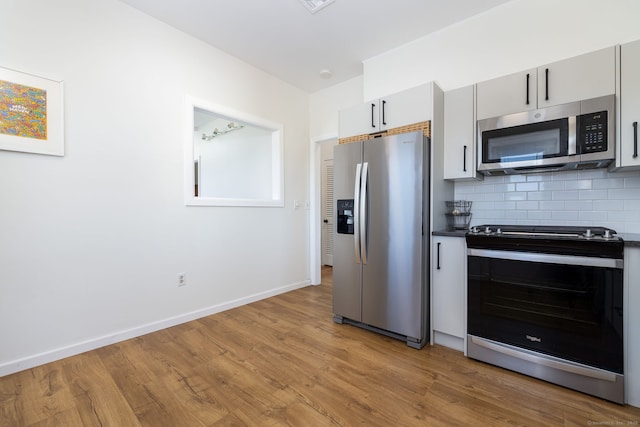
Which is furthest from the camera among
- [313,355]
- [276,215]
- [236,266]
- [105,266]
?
[276,215]

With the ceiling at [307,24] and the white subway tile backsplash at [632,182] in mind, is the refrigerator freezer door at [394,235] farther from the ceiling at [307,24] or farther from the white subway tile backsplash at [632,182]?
the white subway tile backsplash at [632,182]

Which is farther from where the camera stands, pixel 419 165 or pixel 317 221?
pixel 317 221

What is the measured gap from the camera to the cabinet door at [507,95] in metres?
2.09

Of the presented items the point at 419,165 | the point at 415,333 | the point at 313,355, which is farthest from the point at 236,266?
the point at 419,165

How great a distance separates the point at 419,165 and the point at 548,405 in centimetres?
169

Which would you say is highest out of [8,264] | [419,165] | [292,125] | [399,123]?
[292,125]

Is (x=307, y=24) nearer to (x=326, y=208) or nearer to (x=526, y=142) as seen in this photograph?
(x=526, y=142)

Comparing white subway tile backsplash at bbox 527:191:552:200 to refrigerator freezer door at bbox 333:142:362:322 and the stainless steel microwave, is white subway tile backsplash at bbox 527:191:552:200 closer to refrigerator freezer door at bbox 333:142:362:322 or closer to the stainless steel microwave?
the stainless steel microwave

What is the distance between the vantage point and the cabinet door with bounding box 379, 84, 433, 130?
2367 millimetres

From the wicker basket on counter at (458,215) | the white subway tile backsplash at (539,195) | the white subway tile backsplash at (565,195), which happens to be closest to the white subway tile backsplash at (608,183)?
the white subway tile backsplash at (565,195)

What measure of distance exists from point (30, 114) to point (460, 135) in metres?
3.30

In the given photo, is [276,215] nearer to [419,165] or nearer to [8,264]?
[419,165]

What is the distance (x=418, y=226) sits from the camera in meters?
2.25

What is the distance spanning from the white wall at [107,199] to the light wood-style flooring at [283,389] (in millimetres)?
330
